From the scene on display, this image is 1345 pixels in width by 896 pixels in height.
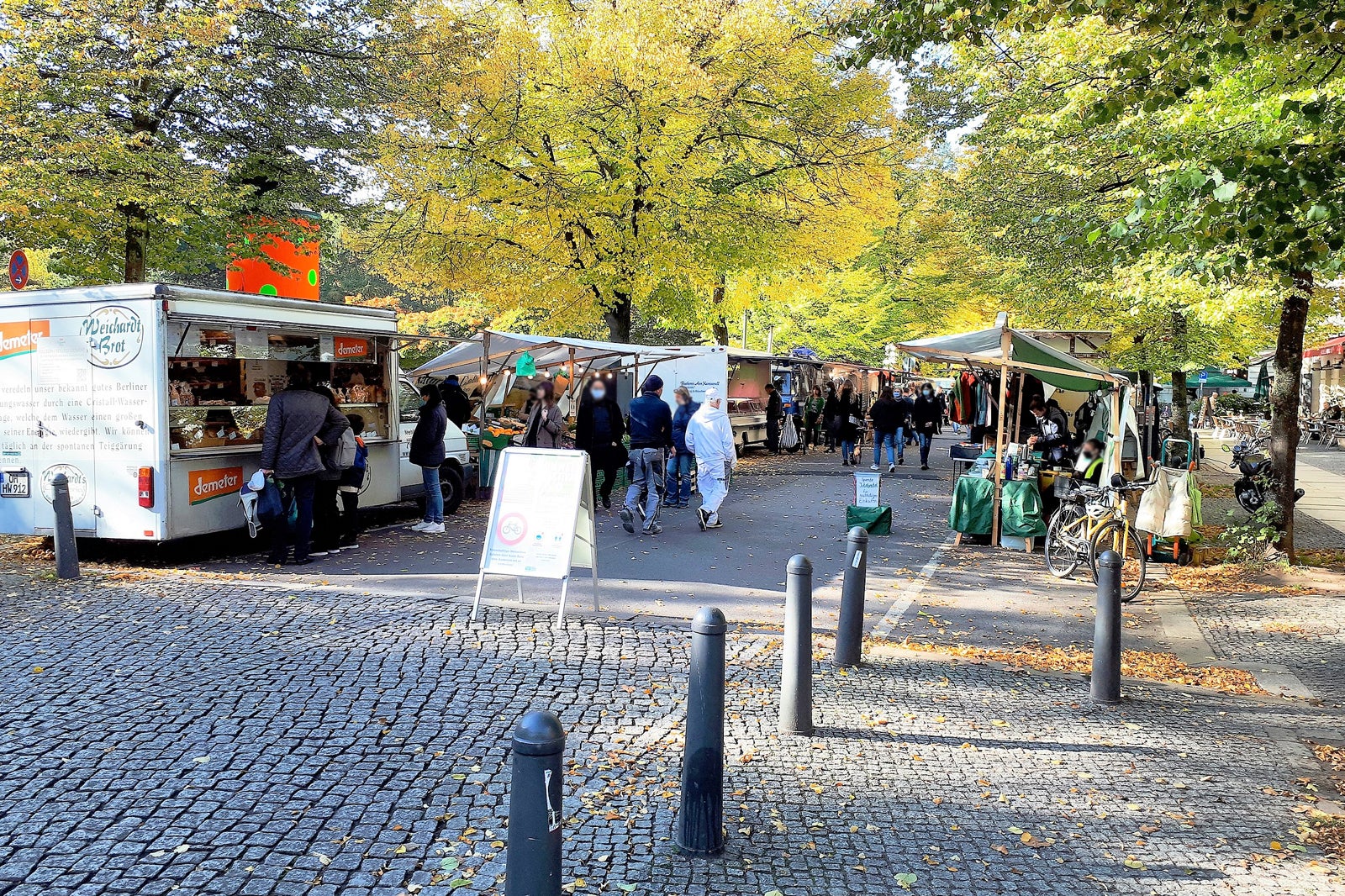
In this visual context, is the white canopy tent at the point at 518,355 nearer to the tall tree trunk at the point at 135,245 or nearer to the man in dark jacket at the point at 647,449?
the man in dark jacket at the point at 647,449

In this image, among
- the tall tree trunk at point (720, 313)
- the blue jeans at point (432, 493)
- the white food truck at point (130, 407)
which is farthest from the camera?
the tall tree trunk at point (720, 313)

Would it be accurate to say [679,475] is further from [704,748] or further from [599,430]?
[704,748]

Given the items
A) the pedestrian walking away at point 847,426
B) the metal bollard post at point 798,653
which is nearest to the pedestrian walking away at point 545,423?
the metal bollard post at point 798,653

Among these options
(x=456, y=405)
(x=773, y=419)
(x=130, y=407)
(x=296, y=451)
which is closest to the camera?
(x=130, y=407)

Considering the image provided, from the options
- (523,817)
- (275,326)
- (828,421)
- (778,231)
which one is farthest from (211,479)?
(828,421)

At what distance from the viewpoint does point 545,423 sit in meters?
12.9

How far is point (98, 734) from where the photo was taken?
16.7ft

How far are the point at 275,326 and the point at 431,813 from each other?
7.52 meters

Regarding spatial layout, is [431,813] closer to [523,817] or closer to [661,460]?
[523,817]

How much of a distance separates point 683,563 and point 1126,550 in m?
4.35

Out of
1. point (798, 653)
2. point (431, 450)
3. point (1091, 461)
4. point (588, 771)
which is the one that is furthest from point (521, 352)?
point (588, 771)

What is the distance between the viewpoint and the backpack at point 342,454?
10125 mm

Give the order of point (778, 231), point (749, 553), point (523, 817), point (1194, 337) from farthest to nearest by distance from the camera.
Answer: point (778, 231)
point (1194, 337)
point (749, 553)
point (523, 817)

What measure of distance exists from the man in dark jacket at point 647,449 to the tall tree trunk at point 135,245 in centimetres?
752
